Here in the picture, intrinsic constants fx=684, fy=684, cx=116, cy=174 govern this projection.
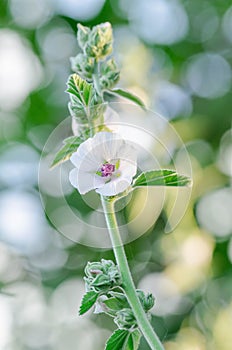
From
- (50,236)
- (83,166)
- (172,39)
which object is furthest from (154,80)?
(83,166)

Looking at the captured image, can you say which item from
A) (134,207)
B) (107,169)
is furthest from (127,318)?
(134,207)

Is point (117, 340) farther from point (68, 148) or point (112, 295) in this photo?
point (68, 148)

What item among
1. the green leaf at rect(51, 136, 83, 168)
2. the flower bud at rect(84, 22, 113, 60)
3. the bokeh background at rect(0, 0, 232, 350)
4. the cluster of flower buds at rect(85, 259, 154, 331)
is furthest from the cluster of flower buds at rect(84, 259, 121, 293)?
the bokeh background at rect(0, 0, 232, 350)

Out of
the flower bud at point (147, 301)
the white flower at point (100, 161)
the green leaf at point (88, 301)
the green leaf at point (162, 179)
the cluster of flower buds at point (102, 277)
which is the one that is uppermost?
the white flower at point (100, 161)

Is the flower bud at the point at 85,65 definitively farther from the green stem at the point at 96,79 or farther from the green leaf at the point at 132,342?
the green leaf at the point at 132,342

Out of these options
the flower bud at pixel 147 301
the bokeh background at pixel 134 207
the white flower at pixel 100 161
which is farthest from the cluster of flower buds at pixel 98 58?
the bokeh background at pixel 134 207
